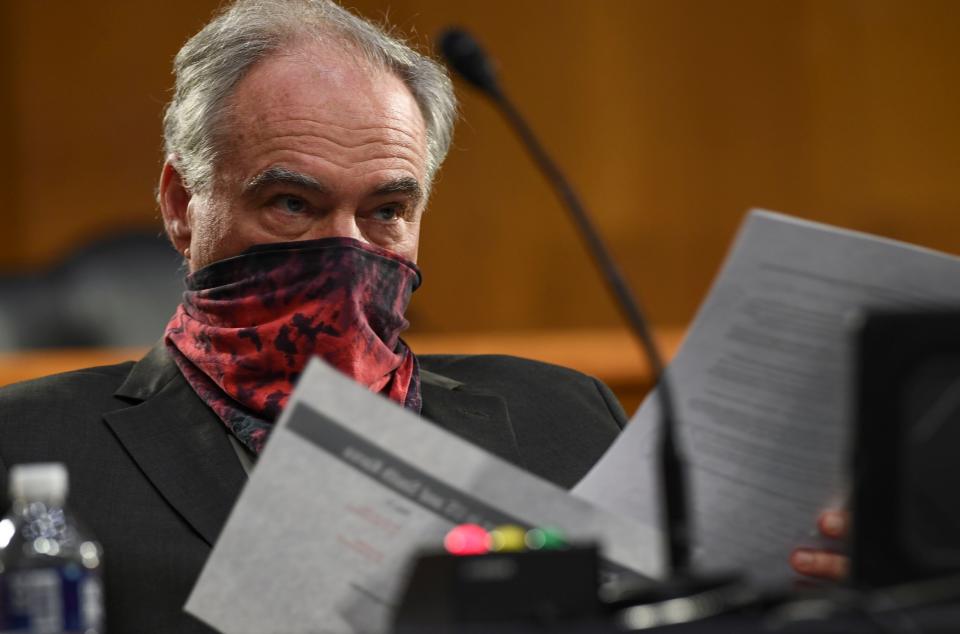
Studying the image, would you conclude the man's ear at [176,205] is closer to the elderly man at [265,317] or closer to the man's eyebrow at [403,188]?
the elderly man at [265,317]

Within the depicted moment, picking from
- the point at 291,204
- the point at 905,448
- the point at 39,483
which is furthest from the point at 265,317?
the point at 905,448

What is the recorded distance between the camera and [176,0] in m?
3.98

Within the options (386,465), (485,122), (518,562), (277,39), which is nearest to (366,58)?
(277,39)

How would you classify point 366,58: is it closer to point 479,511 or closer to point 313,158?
point 313,158

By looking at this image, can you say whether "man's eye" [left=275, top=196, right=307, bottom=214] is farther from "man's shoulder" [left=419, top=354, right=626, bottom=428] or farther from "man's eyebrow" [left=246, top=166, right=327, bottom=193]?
"man's shoulder" [left=419, top=354, right=626, bottom=428]

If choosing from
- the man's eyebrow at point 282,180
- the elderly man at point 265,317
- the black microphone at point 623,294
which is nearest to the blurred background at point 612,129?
the elderly man at point 265,317

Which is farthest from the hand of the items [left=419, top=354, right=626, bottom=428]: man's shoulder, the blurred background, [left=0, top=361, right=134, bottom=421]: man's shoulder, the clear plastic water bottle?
the blurred background

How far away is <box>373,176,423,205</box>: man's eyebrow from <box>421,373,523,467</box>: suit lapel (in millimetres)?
209

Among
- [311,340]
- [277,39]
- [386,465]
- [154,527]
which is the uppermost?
[277,39]

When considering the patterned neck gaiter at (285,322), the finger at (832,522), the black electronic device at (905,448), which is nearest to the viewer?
the black electronic device at (905,448)

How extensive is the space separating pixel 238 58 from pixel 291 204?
6.9 inches

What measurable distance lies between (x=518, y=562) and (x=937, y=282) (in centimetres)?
32

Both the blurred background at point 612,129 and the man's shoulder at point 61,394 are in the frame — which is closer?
the man's shoulder at point 61,394

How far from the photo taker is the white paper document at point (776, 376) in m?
0.84
